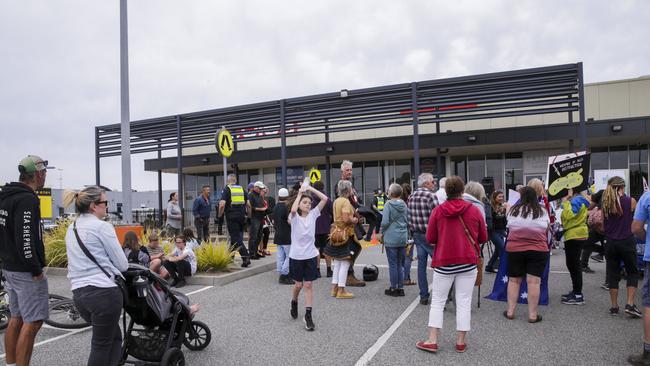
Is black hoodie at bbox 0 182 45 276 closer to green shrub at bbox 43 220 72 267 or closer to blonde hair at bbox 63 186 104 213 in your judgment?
blonde hair at bbox 63 186 104 213

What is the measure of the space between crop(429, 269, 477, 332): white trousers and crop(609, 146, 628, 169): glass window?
20.6 meters

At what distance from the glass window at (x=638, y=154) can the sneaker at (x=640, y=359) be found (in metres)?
20.5

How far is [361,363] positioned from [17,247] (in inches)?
124

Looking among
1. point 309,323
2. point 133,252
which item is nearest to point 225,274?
point 133,252

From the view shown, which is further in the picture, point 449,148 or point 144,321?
point 449,148

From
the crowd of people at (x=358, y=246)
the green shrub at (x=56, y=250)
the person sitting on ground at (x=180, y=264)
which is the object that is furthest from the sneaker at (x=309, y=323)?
the green shrub at (x=56, y=250)

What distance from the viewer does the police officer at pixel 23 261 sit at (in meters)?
3.75

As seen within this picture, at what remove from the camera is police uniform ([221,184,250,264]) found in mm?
9812

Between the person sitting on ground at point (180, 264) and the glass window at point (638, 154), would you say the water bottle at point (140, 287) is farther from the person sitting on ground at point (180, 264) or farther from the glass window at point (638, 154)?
the glass window at point (638, 154)

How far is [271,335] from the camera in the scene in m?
5.13

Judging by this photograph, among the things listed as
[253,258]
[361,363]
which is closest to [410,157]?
[253,258]

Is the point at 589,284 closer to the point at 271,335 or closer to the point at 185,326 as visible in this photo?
the point at 271,335

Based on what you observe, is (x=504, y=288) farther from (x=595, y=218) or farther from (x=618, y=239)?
(x=595, y=218)

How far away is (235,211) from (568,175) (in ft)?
21.3
